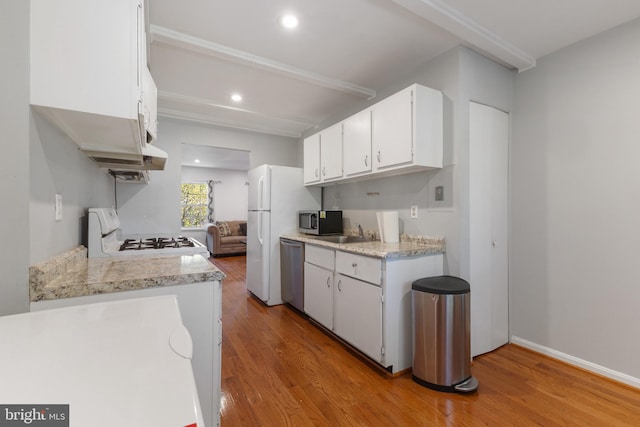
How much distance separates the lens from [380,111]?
247 centimetres

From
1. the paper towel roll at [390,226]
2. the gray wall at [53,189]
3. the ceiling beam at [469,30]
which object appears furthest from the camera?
the paper towel roll at [390,226]

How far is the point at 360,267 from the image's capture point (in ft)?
7.26

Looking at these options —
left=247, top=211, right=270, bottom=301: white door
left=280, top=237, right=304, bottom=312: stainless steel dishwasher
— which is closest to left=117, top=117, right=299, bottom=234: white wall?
left=247, top=211, right=270, bottom=301: white door

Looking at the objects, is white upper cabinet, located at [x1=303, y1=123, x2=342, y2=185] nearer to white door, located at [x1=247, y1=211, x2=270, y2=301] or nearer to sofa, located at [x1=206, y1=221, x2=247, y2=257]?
white door, located at [x1=247, y1=211, x2=270, y2=301]

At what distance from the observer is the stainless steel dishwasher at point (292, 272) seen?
125 inches

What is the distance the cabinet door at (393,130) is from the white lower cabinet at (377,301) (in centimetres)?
84

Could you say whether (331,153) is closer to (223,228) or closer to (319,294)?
(319,294)

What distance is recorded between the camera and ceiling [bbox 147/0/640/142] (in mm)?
1840

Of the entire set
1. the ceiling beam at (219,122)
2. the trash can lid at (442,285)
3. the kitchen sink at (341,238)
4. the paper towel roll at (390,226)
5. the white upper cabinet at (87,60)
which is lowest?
the trash can lid at (442,285)

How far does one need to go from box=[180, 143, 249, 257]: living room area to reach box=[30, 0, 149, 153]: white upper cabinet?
5.87 meters

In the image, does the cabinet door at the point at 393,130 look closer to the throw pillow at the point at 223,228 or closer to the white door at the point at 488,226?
the white door at the point at 488,226

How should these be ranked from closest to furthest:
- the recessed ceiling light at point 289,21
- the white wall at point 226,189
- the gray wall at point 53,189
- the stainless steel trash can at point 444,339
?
the gray wall at point 53,189 → the stainless steel trash can at point 444,339 → the recessed ceiling light at point 289,21 → the white wall at point 226,189

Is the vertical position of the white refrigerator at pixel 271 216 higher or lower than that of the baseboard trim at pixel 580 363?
higher

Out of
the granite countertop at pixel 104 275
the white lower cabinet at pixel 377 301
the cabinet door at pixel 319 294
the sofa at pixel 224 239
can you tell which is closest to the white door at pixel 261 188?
the cabinet door at pixel 319 294
